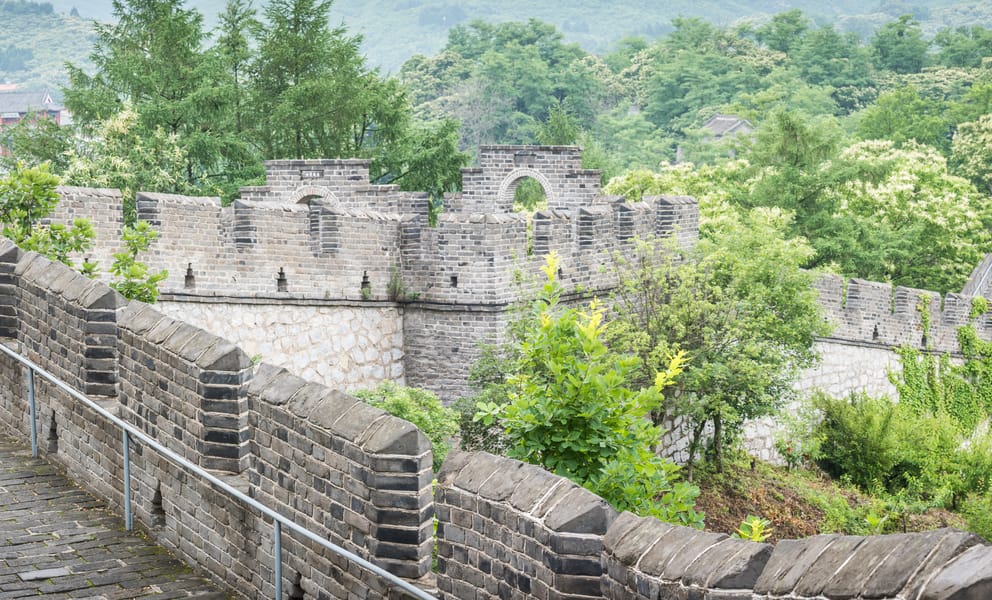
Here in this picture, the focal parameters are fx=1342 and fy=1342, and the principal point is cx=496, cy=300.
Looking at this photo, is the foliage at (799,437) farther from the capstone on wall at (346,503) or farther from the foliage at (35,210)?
the capstone on wall at (346,503)

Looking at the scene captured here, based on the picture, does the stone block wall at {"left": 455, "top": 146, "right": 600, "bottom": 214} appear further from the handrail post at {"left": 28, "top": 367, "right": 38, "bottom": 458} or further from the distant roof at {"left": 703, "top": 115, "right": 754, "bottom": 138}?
the distant roof at {"left": 703, "top": 115, "right": 754, "bottom": 138}

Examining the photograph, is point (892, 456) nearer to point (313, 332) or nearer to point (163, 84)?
point (313, 332)

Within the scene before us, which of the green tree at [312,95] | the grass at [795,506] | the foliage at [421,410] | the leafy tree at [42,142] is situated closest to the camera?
the foliage at [421,410]

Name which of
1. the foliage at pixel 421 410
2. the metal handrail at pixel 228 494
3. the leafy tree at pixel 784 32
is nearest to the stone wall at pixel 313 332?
the foliage at pixel 421 410

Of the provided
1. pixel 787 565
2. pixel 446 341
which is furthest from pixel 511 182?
pixel 787 565

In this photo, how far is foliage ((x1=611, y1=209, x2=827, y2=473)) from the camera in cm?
1831

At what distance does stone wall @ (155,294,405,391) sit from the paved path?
297 inches

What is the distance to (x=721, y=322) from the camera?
18.9 meters

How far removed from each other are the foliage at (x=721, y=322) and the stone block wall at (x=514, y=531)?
12090mm

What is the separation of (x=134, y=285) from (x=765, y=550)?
7195 millimetres

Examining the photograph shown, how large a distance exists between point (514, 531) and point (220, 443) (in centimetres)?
239

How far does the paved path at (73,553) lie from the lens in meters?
6.72

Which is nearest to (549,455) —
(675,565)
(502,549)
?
(502,549)

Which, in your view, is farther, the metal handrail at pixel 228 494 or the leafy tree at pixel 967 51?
the leafy tree at pixel 967 51
